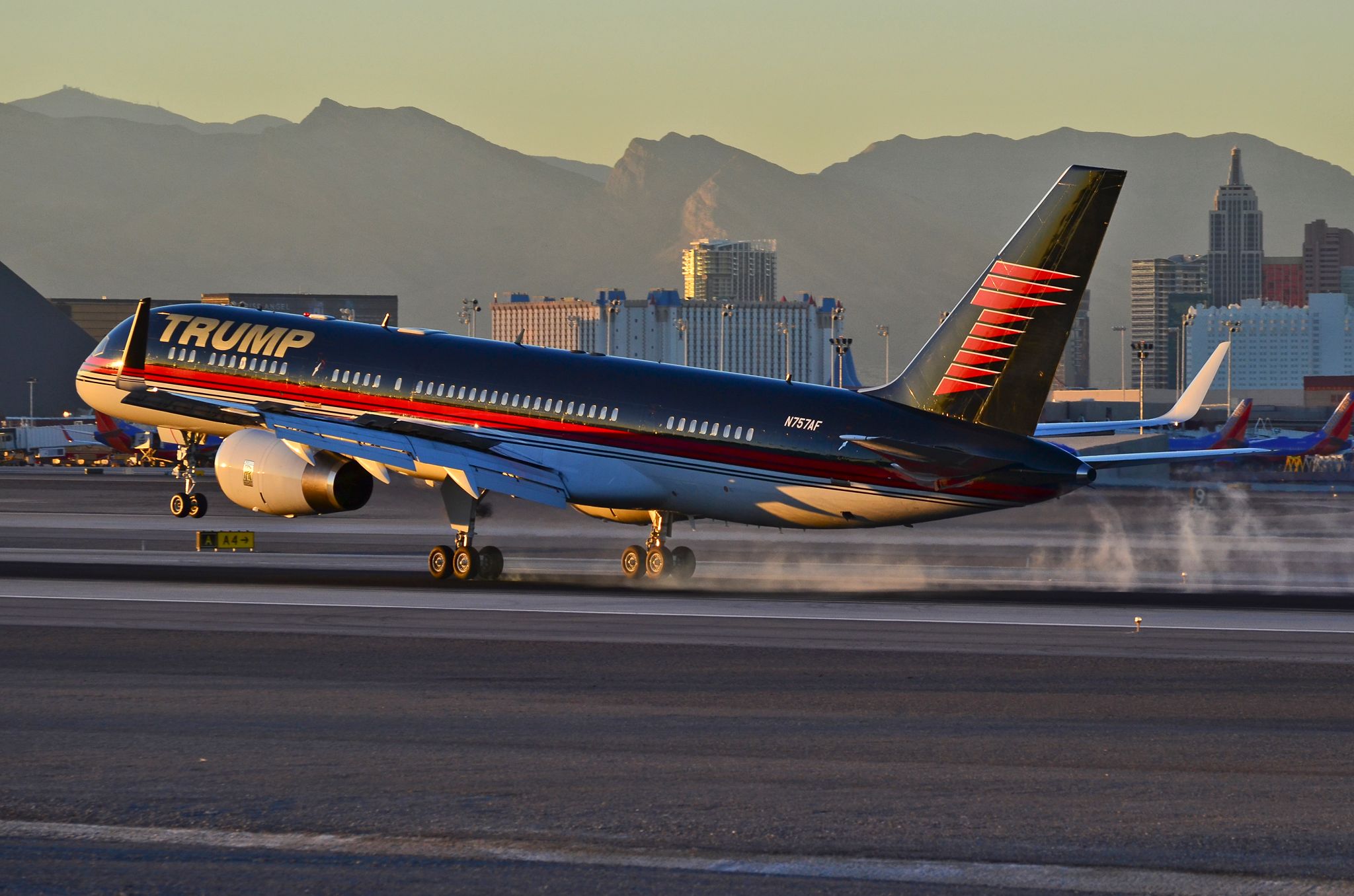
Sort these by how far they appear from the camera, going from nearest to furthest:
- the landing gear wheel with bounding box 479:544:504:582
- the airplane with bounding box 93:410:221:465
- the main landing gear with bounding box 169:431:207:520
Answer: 1. the landing gear wheel with bounding box 479:544:504:582
2. the main landing gear with bounding box 169:431:207:520
3. the airplane with bounding box 93:410:221:465

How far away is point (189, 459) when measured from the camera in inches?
1964

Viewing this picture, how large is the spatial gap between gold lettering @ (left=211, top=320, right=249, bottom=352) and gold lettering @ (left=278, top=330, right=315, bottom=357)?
1.54 meters

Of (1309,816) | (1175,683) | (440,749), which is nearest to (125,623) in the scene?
(440,749)

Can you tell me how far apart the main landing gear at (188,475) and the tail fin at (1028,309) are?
2269 centimetres

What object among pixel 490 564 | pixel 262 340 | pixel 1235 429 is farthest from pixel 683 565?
pixel 1235 429

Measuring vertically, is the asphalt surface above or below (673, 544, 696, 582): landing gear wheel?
below

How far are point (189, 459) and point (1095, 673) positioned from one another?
32.5m

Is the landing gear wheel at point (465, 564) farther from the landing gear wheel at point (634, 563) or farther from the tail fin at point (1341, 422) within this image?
the tail fin at point (1341, 422)

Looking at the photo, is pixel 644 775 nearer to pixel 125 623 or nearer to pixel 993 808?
pixel 993 808

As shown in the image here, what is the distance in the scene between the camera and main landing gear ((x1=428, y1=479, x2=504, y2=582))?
4028 centimetres

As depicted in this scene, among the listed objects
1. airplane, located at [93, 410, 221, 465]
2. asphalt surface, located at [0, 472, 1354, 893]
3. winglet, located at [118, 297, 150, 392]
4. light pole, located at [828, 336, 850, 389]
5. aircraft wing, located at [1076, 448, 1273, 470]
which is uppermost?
light pole, located at [828, 336, 850, 389]

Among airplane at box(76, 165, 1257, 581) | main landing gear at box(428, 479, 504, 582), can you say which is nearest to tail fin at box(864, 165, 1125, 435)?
airplane at box(76, 165, 1257, 581)

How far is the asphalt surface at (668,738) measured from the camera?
1370cm

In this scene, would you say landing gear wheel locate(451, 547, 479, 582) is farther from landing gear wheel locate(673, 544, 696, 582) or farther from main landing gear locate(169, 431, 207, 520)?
main landing gear locate(169, 431, 207, 520)
